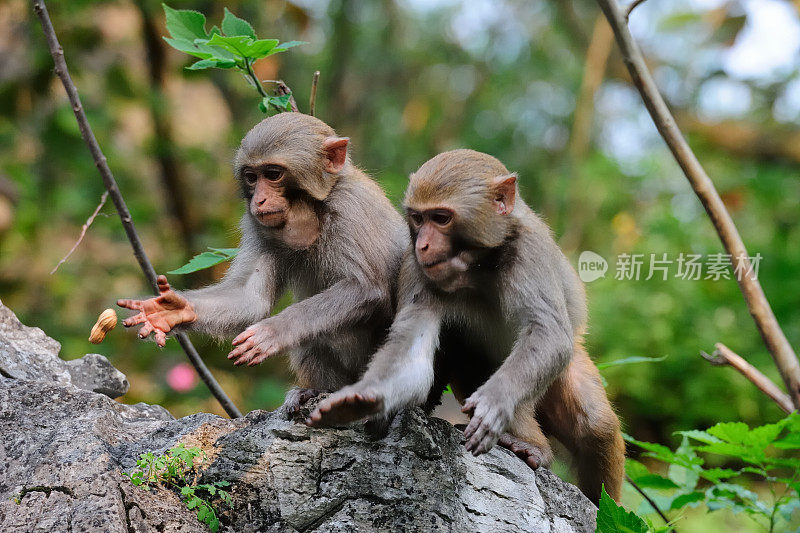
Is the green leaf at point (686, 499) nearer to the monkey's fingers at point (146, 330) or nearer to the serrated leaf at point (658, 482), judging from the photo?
the serrated leaf at point (658, 482)

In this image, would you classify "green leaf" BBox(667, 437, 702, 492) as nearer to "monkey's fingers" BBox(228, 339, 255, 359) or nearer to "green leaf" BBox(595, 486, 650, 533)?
"green leaf" BBox(595, 486, 650, 533)

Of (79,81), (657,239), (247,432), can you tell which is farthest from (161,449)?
(657,239)

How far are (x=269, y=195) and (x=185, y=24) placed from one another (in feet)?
3.11

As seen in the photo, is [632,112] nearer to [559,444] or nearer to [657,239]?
[657,239]

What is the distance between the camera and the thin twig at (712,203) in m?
3.85

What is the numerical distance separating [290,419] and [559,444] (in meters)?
1.79

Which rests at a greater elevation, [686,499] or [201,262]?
[201,262]

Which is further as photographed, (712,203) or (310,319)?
(310,319)

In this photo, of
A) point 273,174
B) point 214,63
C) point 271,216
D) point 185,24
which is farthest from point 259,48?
point 271,216

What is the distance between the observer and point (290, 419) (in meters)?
3.65

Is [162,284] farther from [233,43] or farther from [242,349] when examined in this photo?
[233,43]

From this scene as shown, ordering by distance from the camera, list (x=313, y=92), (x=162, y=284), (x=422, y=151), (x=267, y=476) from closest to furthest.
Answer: (x=267, y=476)
(x=162, y=284)
(x=313, y=92)
(x=422, y=151)

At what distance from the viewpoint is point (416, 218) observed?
3.99 metres

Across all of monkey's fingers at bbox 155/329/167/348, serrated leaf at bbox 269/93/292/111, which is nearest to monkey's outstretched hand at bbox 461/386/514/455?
monkey's fingers at bbox 155/329/167/348
